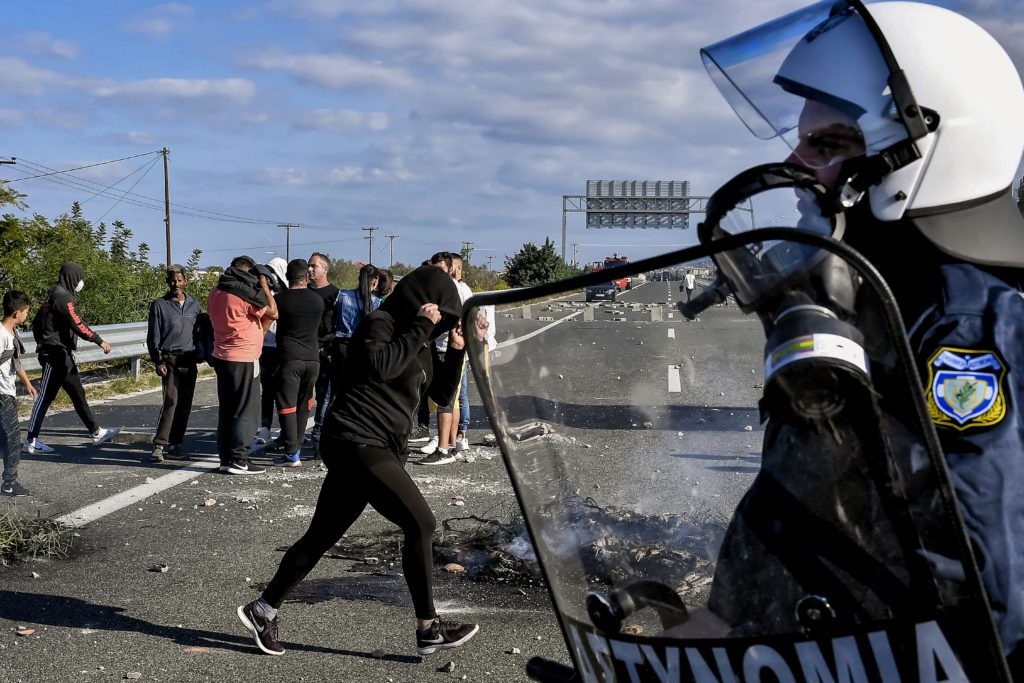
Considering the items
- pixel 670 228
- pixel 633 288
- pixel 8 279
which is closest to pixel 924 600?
pixel 633 288

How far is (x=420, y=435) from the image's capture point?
10.4 m

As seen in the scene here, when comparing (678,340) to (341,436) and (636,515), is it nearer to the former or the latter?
(636,515)

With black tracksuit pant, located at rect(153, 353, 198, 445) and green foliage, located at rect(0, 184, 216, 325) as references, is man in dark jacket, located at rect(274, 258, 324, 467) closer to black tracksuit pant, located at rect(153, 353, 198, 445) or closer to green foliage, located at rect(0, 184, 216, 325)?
black tracksuit pant, located at rect(153, 353, 198, 445)

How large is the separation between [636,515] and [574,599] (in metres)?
0.16

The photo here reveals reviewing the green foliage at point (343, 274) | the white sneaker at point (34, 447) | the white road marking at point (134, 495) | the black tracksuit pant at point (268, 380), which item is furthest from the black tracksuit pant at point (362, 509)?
the green foliage at point (343, 274)

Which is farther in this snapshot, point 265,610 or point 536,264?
point 265,610

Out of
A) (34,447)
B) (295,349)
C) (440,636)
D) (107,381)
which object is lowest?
(440,636)

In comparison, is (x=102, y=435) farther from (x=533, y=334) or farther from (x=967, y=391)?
(x=967, y=391)

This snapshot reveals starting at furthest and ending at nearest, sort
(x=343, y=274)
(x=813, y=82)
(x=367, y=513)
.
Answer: (x=343, y=274), (x=367, y=513), (x=813, y=82)

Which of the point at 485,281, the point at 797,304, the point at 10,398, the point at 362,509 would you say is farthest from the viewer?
the point at 485,281

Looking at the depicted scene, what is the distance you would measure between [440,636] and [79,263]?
52.1 ft

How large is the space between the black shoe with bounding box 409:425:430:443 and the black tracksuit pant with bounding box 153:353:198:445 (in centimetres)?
212

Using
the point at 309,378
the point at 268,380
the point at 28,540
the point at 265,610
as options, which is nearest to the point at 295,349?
the point at 309,378

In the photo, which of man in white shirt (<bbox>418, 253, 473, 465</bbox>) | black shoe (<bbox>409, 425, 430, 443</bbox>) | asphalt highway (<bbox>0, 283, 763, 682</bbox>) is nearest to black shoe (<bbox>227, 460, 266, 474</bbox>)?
asphalt highway (<bbox>0, 283, 763, 682</bbox>)
